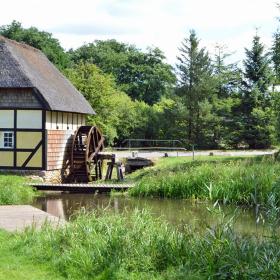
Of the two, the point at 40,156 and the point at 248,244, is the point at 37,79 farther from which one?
the point at 248,244

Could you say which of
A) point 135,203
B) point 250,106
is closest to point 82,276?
point 135,203

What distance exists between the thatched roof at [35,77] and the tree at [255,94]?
54.6 ft

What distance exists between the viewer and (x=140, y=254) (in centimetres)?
682

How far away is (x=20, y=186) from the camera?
17141 millimetres

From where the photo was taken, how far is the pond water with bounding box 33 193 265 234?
12.3m

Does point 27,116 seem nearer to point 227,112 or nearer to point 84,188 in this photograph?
point 84,188

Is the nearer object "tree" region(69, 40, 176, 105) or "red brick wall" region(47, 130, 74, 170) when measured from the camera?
"red brick wall" region(47, 130, 74, 170)

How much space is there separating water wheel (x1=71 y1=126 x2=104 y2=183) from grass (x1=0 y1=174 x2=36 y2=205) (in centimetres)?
572

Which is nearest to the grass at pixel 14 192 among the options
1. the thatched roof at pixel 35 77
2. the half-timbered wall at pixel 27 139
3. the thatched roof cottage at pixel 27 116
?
the half-timbered wall at pixel 27 139

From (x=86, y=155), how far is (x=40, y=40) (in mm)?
29681

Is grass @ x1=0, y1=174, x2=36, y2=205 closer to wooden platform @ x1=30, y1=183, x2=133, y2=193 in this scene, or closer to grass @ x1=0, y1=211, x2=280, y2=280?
wooden platform @ x1=30, y1=183, x2=133, y2=193

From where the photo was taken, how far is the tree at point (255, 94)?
3978 cm

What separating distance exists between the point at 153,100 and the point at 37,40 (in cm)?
1618

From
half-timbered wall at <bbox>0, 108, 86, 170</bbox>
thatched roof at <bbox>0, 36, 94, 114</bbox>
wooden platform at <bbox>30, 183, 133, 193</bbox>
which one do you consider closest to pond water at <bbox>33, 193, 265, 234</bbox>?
wooden platform at <bbox>30, 183, 133, 193</bbox>
